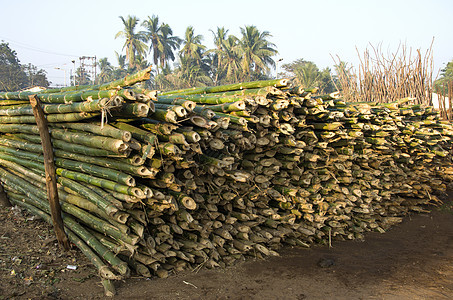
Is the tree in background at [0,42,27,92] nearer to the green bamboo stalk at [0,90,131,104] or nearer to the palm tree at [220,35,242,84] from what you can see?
the palm tree at [220,35,242,84]

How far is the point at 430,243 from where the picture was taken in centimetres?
720

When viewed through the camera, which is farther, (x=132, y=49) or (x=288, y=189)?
(x=132, y=49)

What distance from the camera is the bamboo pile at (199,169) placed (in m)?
4.21

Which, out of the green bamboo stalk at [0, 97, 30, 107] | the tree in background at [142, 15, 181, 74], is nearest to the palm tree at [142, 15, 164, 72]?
the tree in background at [142, 15, 181, 74]

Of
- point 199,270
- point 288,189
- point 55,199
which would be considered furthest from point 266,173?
point 55,199

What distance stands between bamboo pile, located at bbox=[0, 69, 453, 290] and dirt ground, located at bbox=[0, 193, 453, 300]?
241 millimetres

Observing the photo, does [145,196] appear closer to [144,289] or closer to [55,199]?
[144,289]

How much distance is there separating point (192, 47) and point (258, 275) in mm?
39004

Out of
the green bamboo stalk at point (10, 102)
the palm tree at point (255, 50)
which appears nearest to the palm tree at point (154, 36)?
the palm tree at point (255, 50)

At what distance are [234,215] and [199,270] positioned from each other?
101 centimetres

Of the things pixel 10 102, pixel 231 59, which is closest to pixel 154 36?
pixel 231 59

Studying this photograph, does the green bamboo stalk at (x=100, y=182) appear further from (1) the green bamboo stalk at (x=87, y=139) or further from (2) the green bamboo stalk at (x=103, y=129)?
(2) the green bamboo stalk at (x=103, y=129)

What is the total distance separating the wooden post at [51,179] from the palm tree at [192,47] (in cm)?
3763

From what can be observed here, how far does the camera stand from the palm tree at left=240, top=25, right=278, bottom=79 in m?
39.2
